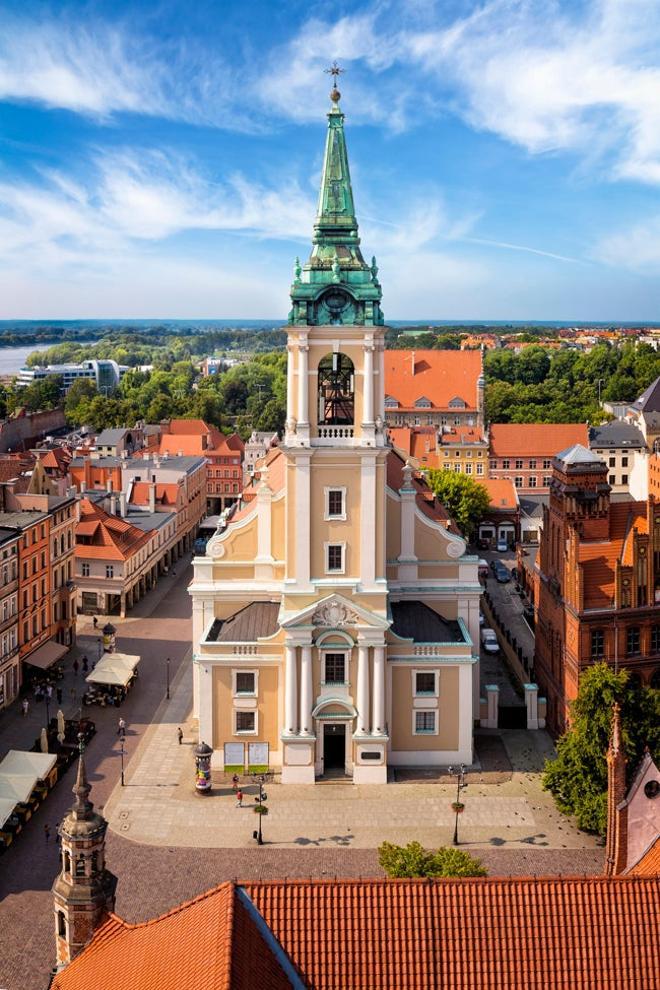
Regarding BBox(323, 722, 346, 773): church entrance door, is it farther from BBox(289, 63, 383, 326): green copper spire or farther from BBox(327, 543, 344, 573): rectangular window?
BBox(289, 63, 383, 326): green copper spire

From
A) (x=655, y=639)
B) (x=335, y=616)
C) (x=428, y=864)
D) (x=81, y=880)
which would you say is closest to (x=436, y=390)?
(x=655, y=639)

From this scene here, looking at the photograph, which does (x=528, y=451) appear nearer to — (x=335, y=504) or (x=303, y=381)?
(x=335, y=504)

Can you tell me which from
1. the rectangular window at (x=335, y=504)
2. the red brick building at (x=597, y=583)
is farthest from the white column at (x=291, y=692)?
the red brick building at (x=597, y=583)

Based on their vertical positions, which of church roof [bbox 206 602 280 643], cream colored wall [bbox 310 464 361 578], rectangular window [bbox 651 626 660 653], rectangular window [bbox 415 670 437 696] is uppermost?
cream colored wall [bbox 310 464 361 578]

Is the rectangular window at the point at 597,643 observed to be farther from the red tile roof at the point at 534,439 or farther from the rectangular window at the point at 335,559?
the red tile roof at the point at 534,439

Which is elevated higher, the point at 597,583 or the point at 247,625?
the point at 597,583

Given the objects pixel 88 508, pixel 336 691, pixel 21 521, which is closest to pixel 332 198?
pixel 336 691

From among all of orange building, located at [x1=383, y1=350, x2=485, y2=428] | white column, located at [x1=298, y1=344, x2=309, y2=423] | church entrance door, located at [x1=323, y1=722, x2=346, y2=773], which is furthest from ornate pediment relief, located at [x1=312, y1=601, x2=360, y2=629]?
orange building, located at [x1=383, y1=350, x2=485, y2=428]
